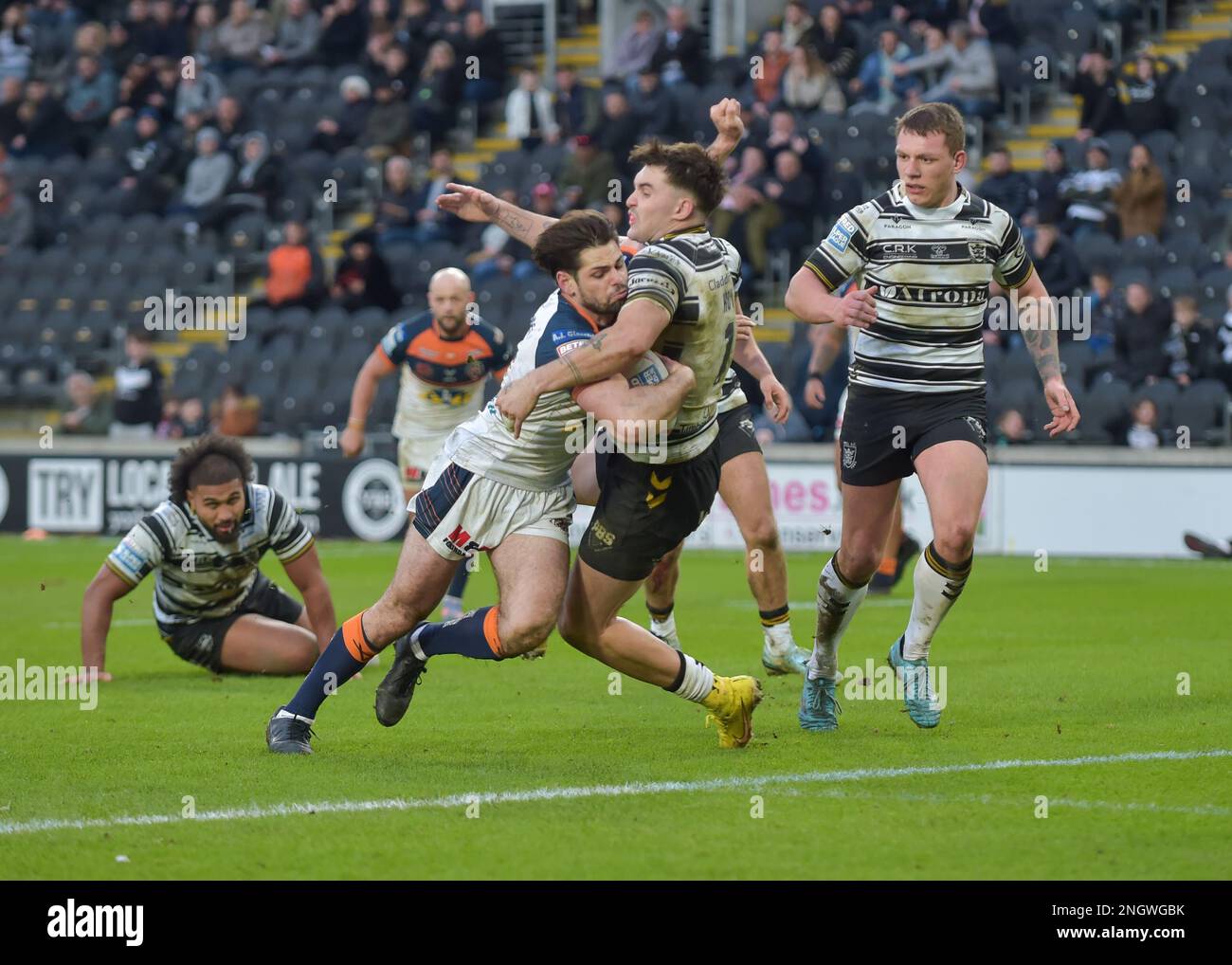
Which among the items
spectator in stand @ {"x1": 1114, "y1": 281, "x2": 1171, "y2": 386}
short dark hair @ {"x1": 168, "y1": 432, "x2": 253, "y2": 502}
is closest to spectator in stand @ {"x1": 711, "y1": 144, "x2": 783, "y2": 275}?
spectator in stand @ {"x1": 1114, "y1": 281, "x2": 1171, "y2": 386}

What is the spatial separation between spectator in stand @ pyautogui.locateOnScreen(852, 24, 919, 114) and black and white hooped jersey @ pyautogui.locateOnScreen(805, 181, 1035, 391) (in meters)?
14.1

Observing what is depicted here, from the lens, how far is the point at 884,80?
21.2 metres

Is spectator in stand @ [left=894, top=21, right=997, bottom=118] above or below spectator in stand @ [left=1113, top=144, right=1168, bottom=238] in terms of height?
above

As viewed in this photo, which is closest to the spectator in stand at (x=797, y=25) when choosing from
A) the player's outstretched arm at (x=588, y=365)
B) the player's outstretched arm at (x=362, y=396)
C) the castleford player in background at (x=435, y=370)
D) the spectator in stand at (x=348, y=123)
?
the spectator in stand at (x=348, y=123)

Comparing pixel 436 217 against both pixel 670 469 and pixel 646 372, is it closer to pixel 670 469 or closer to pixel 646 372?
pixel 670 469

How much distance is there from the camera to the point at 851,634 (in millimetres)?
11359

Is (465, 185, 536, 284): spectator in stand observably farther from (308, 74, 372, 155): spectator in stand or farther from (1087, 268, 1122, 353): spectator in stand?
(1087, 268, 1122, 353): spectator in stand

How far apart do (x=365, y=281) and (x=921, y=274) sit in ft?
51.9

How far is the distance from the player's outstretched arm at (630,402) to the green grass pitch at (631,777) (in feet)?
3.87

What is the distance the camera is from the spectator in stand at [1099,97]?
20.1 m

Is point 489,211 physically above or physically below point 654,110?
below

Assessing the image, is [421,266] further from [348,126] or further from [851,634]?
[851,634]


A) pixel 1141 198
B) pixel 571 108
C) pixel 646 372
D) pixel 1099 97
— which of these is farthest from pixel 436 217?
pixel 646 372

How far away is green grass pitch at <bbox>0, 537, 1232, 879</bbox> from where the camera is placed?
16.6ft
